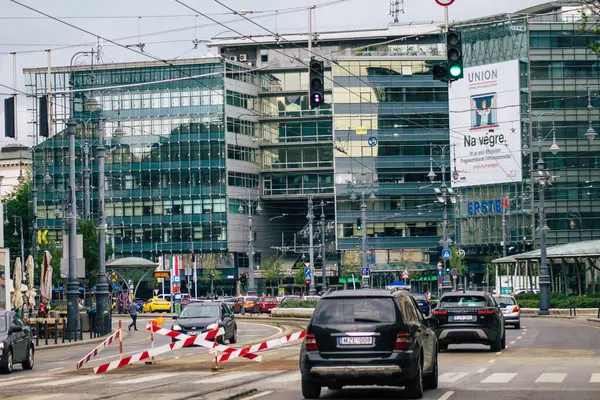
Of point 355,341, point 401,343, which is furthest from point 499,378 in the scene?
point 355,341

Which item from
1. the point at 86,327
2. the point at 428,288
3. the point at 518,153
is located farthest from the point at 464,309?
the point at 428,288

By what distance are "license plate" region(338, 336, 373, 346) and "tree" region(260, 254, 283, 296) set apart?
108m

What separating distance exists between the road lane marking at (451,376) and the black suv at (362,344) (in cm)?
325

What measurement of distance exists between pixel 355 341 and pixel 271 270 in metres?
109

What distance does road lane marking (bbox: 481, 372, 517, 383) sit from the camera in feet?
67.9

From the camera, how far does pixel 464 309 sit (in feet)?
98.9

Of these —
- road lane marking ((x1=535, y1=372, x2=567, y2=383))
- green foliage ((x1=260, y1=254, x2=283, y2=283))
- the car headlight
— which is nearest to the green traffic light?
road lane marking ((x1=535, y1=372, x2=567, y2=383))

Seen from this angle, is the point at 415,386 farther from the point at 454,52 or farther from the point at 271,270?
the point at 271,270

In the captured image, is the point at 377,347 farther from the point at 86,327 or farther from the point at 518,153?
the point at 518,153

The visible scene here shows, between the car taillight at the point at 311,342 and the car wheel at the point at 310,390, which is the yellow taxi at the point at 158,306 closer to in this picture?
the car wheel at the point at 310,390

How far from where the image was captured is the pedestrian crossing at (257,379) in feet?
67.8

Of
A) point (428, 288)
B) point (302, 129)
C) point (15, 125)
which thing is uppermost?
point (302, 129)

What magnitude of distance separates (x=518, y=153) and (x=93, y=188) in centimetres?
4386

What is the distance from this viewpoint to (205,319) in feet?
131
